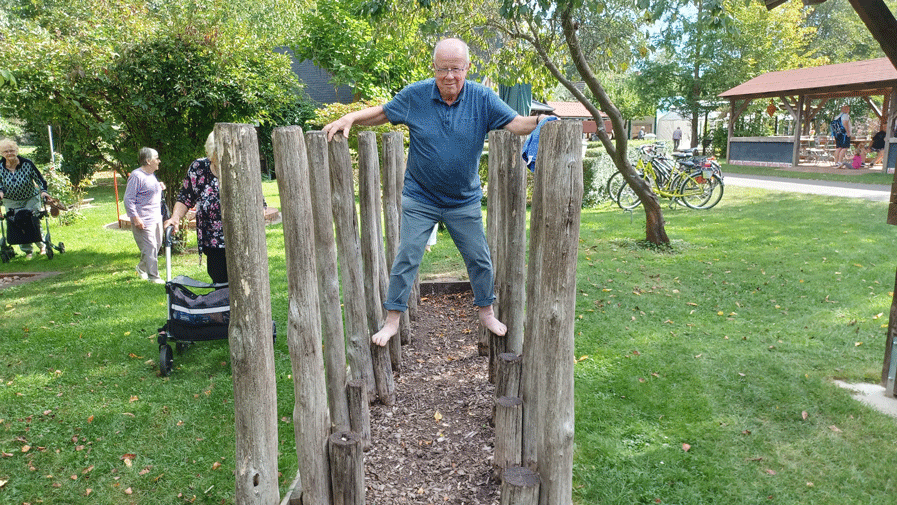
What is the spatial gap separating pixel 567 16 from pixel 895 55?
12.4ft

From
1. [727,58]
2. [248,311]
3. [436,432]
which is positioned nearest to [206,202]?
[436,432]

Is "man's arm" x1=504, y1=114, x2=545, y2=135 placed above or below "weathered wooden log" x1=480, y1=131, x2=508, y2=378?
above

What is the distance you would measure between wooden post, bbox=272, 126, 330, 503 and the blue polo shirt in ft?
3.89

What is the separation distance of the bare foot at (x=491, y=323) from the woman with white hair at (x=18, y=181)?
26.1ft

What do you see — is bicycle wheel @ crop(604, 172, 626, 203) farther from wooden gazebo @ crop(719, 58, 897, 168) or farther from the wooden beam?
wooden gazebo @ crop(719, 58, 897, 168)

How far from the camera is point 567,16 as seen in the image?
7.22 metres

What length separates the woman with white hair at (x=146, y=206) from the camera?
7520 millimetres

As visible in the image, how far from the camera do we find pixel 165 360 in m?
4.78

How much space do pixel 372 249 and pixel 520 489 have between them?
7.04 ft

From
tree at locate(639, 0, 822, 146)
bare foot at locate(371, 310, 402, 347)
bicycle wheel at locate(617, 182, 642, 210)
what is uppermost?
tree at locate(639, 0, 822, 146)

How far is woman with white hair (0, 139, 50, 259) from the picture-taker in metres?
8.81

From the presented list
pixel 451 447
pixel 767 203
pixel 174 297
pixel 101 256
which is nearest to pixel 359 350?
pixel 451 447

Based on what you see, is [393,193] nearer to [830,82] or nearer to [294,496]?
[294,496]

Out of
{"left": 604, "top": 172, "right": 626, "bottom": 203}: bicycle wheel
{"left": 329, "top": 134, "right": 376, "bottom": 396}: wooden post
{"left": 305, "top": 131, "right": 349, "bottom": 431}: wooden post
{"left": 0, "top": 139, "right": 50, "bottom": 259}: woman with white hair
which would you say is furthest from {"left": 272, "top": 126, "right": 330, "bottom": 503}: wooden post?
{"left": 604, "top": 172, "right": 626, "bottom": 203}: bicycle wheel
